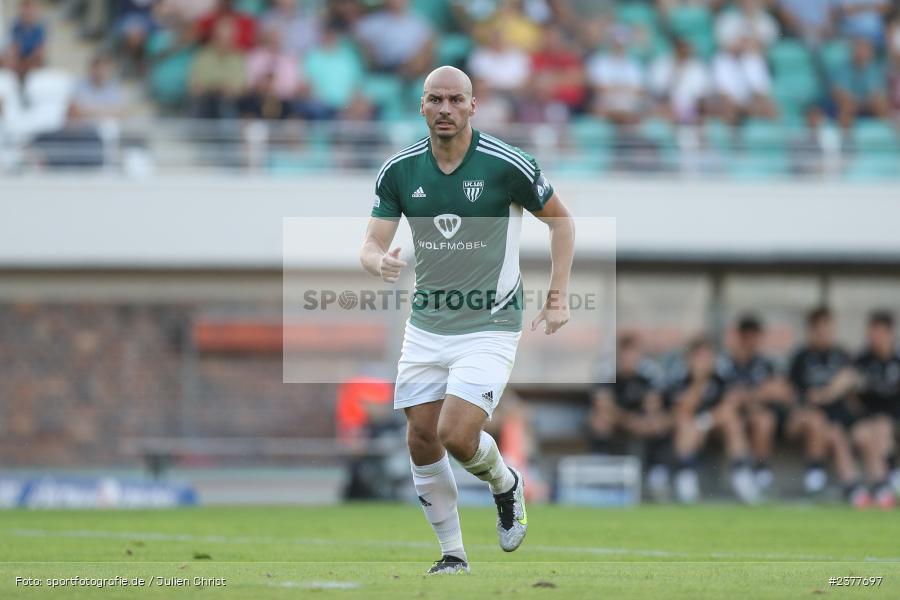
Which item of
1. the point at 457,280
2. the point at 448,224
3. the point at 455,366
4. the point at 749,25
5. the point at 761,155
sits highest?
the point at 749,25

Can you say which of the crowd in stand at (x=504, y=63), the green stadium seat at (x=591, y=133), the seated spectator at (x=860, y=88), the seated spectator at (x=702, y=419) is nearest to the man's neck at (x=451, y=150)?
the seated spectator at (x=702, y=419)

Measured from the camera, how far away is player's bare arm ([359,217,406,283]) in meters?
6.97

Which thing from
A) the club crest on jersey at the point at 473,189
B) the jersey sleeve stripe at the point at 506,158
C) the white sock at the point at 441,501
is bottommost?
the white sock at the point at 441,501

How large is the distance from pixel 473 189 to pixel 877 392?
10649 mm

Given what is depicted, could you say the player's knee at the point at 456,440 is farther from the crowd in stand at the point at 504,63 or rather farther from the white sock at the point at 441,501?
the crowd in stand at the point at 504,63

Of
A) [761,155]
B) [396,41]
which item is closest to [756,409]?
[761,155]

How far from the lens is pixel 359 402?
18.8 metres

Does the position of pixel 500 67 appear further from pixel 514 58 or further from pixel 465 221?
pixel 465 221

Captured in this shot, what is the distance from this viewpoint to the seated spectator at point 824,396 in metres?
16.9

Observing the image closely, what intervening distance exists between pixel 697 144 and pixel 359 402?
5.21m

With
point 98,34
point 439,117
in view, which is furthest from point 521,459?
point 439,117

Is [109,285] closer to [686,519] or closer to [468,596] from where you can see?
[686,519]

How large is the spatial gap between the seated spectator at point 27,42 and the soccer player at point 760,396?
9.08 metres

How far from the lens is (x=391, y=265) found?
6957 mm
